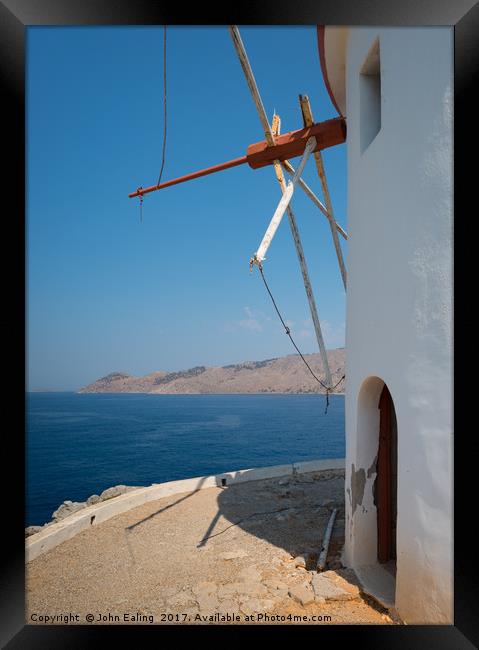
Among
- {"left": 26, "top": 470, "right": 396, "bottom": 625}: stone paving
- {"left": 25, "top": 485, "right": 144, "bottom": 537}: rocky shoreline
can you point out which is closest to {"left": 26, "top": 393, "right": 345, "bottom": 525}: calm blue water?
{"left": 25, "top": 485, "right": 144, "bottom": 537}: rocky shoreline

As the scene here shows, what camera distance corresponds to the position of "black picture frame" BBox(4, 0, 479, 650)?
9.71 ft

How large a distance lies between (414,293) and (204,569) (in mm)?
4361

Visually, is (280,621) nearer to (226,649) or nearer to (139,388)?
A: (226,649)

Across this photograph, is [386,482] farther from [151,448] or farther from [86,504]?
[151,448]

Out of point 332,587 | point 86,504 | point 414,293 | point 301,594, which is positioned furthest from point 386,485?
point 86,504

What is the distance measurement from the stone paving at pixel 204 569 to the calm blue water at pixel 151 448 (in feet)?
48.3

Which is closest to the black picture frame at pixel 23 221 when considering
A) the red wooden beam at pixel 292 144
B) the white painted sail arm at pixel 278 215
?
the white painted sail arm at pixel 278 215

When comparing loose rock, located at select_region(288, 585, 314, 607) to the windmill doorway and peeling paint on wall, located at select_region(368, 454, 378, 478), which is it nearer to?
the windmill doorway

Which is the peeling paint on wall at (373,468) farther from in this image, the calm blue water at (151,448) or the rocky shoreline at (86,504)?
the calm blue water at (151,448)

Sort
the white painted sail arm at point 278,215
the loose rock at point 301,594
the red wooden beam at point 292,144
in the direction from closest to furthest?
the loose rock at point 301,594 < the white painted sail arm at point 278,215 < the red wooden beam at point 292,144

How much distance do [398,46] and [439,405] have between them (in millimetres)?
3590

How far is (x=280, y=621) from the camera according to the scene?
397cm

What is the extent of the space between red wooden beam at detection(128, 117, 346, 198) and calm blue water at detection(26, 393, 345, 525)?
18.4 meters

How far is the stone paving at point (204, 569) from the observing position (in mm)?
4242
